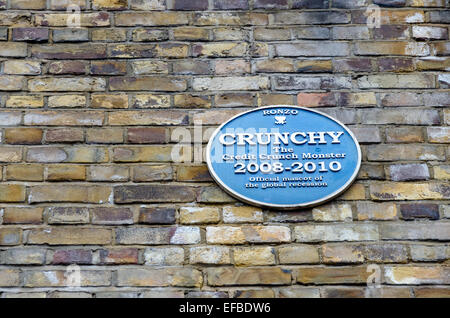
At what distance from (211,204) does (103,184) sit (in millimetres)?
458

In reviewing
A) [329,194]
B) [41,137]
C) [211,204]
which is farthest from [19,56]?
[329,194]

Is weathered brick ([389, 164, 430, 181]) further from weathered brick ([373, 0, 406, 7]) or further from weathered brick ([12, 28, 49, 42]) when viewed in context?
weathered brick ([12, 28, 49, 42])

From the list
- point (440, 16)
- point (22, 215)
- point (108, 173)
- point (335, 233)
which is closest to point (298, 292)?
point (335, 233)

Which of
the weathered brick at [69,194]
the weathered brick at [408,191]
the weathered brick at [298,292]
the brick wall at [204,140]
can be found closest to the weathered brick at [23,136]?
the brick wall at [204,140]

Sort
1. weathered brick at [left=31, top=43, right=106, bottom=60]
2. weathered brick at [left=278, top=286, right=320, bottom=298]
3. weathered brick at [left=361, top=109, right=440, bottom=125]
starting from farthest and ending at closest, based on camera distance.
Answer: weathered brick at [left=31, top=43, right=106, bottom=60]
weathered brick at [left=361, top=109, right=440, bottom=125]
weathered brick at [left=278, top=286, right=320, bottom=298]

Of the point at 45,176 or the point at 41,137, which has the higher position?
the point at 41,137

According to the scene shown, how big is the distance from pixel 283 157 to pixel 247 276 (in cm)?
52

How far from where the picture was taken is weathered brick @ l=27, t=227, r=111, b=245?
7.60 feet

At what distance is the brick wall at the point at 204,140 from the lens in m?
2.28

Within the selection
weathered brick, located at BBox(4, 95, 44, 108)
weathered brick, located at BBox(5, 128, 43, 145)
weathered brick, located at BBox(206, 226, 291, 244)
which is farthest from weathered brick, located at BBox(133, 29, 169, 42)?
weathered brick, located at BBox(206, 226, 291, 244)

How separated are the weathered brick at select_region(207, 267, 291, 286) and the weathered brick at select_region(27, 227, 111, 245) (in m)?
0.45

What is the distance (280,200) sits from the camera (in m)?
2.35
